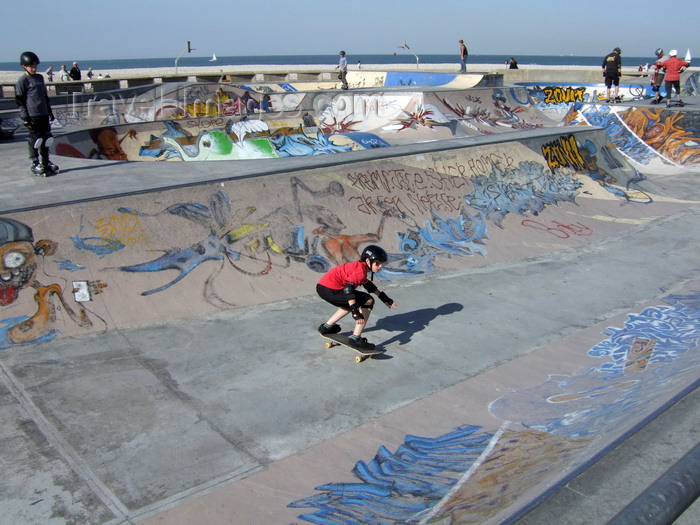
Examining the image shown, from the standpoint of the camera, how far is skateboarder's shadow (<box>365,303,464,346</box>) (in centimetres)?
695

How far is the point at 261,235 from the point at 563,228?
21.6ft

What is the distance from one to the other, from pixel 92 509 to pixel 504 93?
22942mm

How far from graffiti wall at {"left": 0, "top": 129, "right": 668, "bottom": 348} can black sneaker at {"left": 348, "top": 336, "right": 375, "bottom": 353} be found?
6.15 ft

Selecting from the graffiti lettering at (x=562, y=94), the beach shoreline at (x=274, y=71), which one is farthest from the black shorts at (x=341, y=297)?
the beach shoreline at (x=274, y=71)

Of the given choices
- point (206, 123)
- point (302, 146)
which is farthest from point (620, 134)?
point (206, 123)

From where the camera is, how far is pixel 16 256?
21.3 feet

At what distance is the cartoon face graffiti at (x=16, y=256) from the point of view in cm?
625

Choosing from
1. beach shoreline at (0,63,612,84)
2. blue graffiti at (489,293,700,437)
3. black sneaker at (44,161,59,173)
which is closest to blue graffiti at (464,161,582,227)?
blue graffiti at (489,293,700,437)

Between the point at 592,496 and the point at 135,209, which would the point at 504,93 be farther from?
the point at 592,496

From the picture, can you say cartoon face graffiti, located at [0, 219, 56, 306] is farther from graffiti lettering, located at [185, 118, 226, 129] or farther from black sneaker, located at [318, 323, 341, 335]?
graffiti lettering, located at [185, 118, 226, 129]

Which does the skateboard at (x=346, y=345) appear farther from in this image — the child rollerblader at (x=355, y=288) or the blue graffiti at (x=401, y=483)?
the blue graffiti at (x=401, y=483)

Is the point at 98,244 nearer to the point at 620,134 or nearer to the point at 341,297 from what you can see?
the point at 341,297

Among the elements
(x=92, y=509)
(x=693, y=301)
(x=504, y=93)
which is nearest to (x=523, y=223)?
(x=693, y=301)

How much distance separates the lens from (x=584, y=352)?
682 cm
